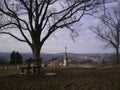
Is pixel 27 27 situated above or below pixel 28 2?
below

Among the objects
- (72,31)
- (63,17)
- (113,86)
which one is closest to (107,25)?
(72,31)

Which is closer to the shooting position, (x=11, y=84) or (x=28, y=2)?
(x=11, y=84)

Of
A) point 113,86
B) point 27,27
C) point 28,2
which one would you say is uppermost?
point 28,2

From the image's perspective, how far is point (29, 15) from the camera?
69.5 ft

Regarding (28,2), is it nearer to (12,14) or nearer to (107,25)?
(12,14)

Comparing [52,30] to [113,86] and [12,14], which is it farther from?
[113,86]

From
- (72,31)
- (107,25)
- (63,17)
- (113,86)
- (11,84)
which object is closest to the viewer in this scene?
(113,86)

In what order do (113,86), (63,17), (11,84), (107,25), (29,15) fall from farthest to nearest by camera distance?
(107,25), (63,17), (29,15), (11,84), (113,86)

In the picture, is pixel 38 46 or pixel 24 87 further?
pixel 38 46

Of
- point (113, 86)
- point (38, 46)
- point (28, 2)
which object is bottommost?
point (113, 86)

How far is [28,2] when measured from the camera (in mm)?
21297

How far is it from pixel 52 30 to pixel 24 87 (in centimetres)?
1163

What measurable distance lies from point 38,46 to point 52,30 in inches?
78.0

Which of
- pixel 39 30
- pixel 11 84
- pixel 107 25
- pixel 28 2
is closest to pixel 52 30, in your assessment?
pixel 39 30
